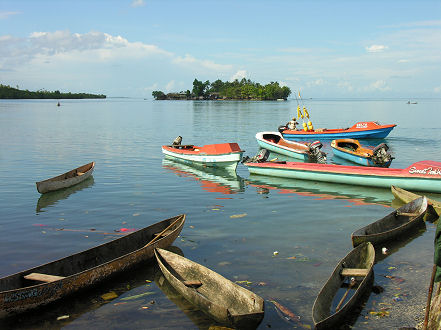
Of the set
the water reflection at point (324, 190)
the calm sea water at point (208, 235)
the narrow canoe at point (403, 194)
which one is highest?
the narrow canoe at point (403, 194)

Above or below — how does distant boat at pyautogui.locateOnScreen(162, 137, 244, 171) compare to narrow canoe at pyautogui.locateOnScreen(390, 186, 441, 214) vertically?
above

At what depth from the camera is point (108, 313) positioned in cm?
819

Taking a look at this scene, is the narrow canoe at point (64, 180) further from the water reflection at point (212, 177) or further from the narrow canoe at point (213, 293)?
the narrow canoe at point (213, 293)

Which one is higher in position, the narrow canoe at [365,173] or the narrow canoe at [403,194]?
the narrow canoe at [365,173]

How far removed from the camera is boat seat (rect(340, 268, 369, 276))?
340 inches

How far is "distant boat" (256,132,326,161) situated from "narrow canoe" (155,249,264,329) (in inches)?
717

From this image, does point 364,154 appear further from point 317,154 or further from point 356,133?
point 356,133

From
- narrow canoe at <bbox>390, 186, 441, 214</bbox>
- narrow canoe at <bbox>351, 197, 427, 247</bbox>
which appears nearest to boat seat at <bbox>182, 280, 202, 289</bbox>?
narrow canoe at <bbox>351, 197, 427, 247</bbox>

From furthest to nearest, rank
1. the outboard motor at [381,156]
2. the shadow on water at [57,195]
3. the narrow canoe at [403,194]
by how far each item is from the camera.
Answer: the outboard motor at [381,156]
the shadow on water at [57,195]
the narrow canoe at [403,194]

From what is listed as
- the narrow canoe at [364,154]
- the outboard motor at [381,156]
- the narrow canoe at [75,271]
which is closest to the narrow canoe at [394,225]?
the narrow canoe at [75,271]

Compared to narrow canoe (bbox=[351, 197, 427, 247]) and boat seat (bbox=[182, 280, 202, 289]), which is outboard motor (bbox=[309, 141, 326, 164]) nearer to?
narrow canoe (bbox=[351, 197, 427, 247])

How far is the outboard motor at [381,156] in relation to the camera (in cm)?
2219

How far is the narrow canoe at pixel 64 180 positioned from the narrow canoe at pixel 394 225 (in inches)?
521

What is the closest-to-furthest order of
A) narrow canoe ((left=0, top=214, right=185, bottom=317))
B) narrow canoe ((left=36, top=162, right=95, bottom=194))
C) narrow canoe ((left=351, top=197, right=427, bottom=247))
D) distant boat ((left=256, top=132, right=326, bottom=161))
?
narrow canoe ((left=0, top=214, right=185, bottom=317)), narrow canoe ((left=351, top=197, right=427, bottom=247)), narrow canoe ((left=36, top=162, right=95, bottom=194)), distant boat ((left=256, top=132, right=326, bottom=161))
